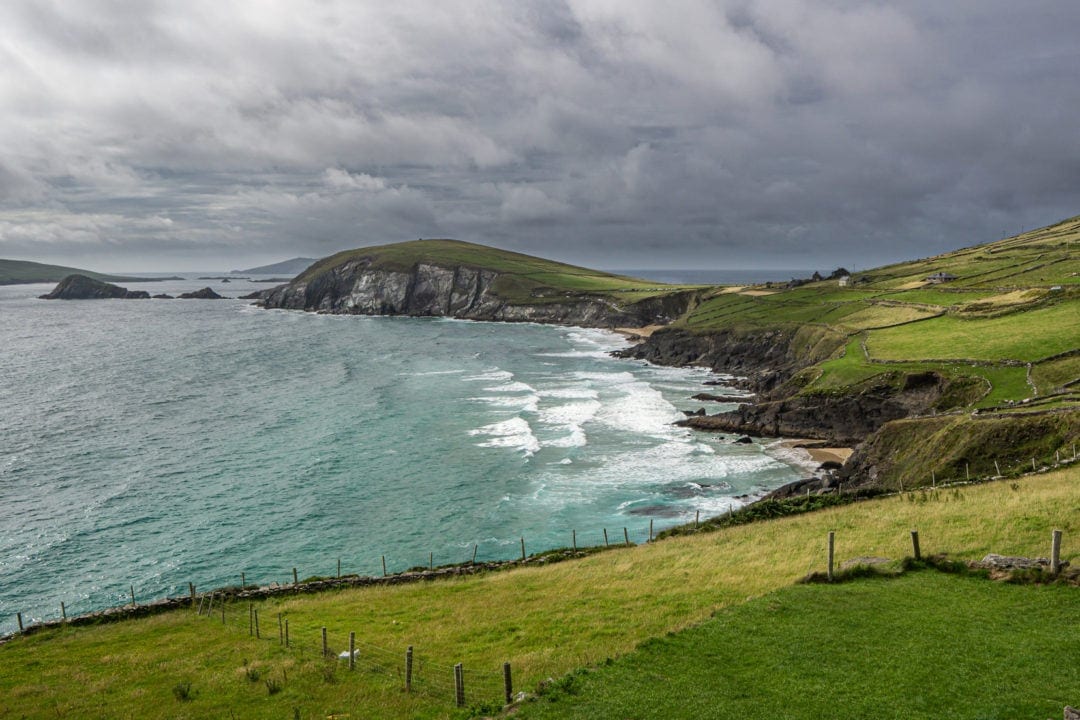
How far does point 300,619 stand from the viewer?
34.4 meters

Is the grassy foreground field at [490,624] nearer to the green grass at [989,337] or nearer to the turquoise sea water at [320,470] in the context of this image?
the turquoise sea water at [320,470]

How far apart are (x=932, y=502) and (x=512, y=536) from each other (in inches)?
1184

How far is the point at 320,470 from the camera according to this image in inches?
2788

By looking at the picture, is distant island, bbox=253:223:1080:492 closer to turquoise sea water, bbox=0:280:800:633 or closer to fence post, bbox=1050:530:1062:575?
turquoise sea water, bbox=0:280:800:633

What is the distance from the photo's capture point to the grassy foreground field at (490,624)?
22625 mm

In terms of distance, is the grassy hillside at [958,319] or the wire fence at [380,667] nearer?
the wire fence at [380,667]

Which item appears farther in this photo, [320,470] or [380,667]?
[320,470]

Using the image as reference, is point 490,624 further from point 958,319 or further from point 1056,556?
point 958,319

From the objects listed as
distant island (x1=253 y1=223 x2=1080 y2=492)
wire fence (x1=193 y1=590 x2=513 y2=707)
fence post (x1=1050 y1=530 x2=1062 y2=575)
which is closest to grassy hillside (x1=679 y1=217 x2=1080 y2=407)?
distant island (x1=253 y1=223 x2=1080 y2=492)

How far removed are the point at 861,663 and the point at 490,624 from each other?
15.4 meters

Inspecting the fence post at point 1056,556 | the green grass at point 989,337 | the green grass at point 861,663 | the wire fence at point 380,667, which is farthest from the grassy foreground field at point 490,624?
the green grass at point 989,337

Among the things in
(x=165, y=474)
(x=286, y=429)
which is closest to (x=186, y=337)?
(x=286, y=429)

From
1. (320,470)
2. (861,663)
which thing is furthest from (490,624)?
(320,470)

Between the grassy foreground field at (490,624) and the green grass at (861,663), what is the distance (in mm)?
248
